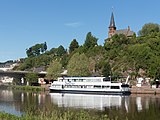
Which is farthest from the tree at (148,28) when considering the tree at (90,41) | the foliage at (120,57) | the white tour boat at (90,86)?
the white tour boat at (90,86)

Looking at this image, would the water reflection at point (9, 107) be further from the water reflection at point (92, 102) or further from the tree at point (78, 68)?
the tree at point (78, 68)

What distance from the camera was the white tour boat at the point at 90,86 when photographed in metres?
88.3

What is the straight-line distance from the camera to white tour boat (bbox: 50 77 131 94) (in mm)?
88312

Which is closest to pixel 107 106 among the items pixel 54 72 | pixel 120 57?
pixel 54 72

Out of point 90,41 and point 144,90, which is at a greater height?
point 90,41

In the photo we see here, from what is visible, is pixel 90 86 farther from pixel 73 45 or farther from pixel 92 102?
pixel 73 45

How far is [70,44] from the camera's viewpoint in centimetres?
16612

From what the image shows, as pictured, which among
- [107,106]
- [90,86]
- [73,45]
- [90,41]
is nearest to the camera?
[107,106]

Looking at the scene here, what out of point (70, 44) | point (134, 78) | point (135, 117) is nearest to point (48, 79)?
point (134, 78)

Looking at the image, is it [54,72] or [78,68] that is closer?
[78,68]

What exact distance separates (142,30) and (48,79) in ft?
176

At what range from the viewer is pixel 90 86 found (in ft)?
309

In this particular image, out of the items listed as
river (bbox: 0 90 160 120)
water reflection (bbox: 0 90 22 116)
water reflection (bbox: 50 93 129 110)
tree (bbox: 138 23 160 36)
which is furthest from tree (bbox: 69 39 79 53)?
water reflection (bbox: 0 90 22 116)

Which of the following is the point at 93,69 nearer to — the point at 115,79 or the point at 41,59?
the point at 115,79
